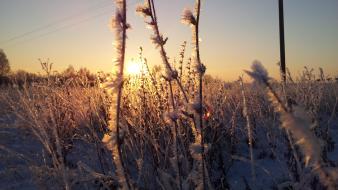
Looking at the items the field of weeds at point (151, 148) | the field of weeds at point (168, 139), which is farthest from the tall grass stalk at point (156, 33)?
the field of weeds at point (151, 148)

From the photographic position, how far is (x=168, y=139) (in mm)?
2662

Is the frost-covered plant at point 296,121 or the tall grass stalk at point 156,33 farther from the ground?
the tall grass stalk at point 156,33

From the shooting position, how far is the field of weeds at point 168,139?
64 centimetres

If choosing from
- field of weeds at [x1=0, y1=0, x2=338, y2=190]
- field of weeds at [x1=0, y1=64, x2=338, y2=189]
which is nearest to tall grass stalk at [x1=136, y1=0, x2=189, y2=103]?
field of weeds at [x1=0, y1=0, x2=338, y2=190]

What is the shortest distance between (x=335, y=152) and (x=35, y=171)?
3.07 meters

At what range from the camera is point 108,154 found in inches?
154

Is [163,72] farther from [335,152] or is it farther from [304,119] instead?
[335,152]

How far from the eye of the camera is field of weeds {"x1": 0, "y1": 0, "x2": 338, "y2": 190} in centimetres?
64

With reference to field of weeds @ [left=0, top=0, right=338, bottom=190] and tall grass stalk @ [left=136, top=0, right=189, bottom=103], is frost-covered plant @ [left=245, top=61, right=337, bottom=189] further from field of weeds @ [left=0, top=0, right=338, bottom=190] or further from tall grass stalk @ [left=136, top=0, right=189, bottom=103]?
tall grass stalk @ [left=136, top=0, right=189, bottom=103]

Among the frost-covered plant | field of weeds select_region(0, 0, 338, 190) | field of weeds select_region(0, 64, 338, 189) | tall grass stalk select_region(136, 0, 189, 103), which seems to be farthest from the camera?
field of weeds select_region(0, 64, 338, 189)

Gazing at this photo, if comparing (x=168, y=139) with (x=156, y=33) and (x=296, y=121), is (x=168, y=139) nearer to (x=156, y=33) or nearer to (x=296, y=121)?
(x=156, y=33)

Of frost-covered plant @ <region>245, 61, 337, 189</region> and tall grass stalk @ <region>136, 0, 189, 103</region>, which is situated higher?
tall grass stalk @ <region>136, 0, 189, 103</region>

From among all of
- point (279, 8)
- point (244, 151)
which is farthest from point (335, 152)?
point (279, 8)

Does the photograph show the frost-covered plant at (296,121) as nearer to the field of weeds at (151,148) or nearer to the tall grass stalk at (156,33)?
the tall grass stalk at (156,33)
